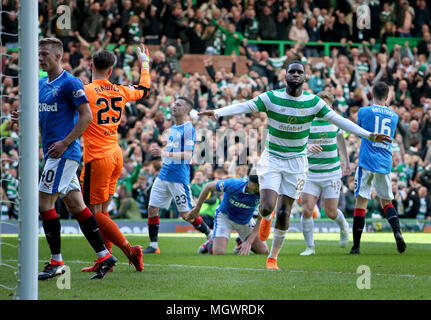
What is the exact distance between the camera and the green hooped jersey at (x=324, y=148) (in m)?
12.2

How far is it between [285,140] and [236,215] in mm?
2993

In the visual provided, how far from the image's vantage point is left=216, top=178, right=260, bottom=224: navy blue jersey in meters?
11.5

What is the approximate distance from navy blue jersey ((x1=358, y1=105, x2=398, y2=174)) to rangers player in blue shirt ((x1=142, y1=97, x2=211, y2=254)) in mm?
2644

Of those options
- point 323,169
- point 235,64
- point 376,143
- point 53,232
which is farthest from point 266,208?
point 235,64

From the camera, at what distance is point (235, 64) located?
23.7 meters

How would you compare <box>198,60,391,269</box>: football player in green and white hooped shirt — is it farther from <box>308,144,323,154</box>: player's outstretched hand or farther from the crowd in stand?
the crowd in stand

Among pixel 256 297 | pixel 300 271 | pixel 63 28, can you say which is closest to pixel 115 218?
pixel 63 28

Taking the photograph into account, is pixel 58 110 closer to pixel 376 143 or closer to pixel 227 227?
pixel 227 227

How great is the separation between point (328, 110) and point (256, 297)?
3.12 m

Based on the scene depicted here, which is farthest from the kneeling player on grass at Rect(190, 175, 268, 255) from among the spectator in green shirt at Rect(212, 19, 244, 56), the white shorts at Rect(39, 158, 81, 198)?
the spectator in green shirt at Rect(212, 19, 244, 56)

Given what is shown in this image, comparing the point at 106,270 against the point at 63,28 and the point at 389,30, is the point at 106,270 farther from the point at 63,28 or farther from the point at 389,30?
the point at 389,30

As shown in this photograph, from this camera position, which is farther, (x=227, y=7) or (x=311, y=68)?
(x=227, y=7)

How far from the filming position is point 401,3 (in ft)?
89.2

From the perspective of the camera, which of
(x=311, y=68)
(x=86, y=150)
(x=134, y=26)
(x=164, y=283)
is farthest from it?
(x=311, y=68)
